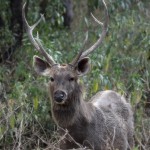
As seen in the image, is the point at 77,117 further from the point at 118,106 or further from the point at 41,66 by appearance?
the point at 118,106

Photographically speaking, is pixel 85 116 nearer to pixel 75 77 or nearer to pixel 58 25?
pixel 75 77

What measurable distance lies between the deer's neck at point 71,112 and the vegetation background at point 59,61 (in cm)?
32

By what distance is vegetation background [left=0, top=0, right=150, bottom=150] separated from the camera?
10570 millimetres

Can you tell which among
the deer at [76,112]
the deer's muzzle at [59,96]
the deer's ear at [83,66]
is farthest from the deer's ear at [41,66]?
the deer's muzzle at [59,96]

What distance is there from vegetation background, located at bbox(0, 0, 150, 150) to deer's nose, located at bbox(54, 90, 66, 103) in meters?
0.54

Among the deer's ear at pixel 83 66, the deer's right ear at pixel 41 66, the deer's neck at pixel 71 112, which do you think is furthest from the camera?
the deer's right ear at pixel 41 66

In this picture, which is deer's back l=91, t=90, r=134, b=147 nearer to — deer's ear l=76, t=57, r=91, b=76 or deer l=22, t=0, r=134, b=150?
deer l=22, t=0, r=134, b=150

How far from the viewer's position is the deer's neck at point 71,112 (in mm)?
9445

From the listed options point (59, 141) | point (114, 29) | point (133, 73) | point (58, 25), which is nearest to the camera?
point (59, 141)

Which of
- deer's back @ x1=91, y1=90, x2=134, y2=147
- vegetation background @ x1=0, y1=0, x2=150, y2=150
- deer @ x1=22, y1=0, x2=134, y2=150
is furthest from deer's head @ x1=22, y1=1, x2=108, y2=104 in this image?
deer's back @ x1=91, y1=90, x2=134, y2=147

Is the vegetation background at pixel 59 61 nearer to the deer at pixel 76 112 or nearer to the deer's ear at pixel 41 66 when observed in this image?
the deer at pixel 76 112

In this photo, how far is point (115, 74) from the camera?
38.4ft

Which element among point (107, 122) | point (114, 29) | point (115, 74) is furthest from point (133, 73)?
point (107, 122)

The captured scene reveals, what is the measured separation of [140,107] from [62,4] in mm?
3096
